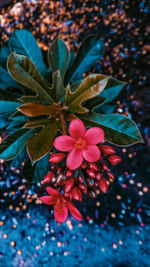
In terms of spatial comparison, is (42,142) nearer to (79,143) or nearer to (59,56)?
(79,143)

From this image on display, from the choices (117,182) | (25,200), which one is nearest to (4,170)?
(25,200)

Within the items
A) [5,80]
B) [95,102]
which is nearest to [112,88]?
[95,102]

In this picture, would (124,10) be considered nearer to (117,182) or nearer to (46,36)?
(46,36)

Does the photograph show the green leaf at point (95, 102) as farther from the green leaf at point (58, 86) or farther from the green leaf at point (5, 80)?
the green leaf at point (5, 80)

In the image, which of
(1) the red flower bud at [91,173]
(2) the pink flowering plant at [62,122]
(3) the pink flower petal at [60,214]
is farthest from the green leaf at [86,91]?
(3) the pink flower petal at [60,214]

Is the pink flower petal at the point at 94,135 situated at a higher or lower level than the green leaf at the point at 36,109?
lower

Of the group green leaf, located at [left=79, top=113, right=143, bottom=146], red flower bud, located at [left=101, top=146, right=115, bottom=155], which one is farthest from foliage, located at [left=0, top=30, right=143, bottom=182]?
red flower bud, located at [left=101, top=146, right=115, bottom=155]

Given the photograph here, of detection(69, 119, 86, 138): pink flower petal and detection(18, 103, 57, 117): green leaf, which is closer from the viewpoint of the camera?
detection(69, 119, 86, 138): pink flower petal

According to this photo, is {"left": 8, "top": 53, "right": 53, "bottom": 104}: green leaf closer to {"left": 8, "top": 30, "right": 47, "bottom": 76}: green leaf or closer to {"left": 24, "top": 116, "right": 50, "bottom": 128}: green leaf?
{"left": 24, "top": 116, "right": 50, "bottom": 128}: green leaf
